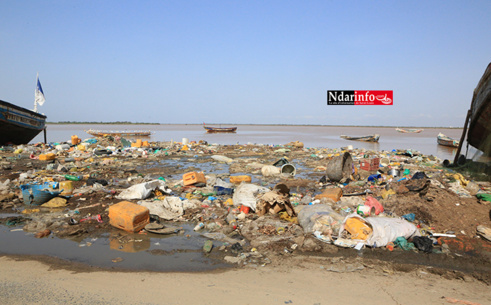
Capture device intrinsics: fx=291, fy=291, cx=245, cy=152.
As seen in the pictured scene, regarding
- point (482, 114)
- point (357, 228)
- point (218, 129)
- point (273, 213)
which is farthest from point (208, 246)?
point (218, 129)

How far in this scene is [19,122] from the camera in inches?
669

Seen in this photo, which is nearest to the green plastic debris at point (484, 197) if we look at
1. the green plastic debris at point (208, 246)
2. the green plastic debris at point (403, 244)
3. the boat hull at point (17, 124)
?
the green plastic debris at point (403, 244)

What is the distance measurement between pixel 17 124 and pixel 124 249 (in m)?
17.6

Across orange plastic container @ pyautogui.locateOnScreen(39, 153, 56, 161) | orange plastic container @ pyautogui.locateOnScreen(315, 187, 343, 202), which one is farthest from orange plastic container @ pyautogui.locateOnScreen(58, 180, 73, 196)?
orange plastic container @ pyautogui.locateOnScreen(39, 153, 56, 161)

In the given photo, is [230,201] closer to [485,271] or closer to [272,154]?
[485,271]

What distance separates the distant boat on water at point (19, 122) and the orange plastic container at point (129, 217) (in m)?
15.4

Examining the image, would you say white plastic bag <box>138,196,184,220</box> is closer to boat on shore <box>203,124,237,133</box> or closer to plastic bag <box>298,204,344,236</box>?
plastic bag <box>298,204,344,236</box>

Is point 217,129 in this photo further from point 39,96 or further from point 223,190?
point 223,190

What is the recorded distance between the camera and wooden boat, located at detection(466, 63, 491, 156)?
28.7 feet

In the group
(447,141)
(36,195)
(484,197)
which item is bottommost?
(36,195)

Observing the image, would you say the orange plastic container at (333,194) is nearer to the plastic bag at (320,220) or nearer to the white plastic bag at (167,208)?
the plastic bag at (320,220)

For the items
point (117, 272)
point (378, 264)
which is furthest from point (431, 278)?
point (117, 272)

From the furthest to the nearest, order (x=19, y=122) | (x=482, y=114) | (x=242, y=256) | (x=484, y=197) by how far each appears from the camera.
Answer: (x=19, y=122)
(x=482, y=114)
(x=484, y=197)
(x=242, y=256)

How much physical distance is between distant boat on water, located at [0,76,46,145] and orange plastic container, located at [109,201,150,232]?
607 inches
